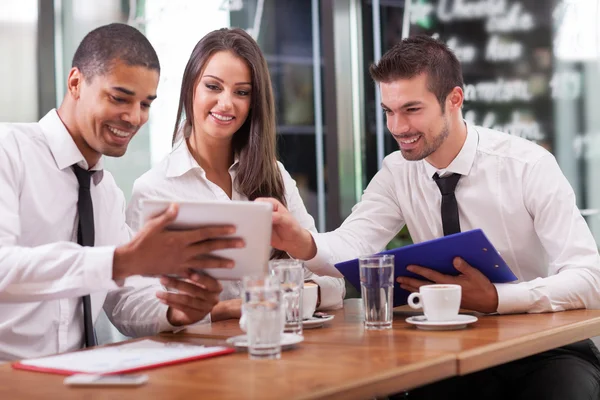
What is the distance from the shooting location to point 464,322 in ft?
6.45

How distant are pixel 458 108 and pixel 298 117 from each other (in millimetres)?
1825

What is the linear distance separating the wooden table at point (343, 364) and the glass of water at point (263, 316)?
37 millimetres

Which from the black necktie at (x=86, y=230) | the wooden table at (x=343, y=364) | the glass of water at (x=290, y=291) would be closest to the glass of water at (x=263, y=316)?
the wooden table at (x=343, y=364)

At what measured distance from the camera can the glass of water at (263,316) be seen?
5.24ft

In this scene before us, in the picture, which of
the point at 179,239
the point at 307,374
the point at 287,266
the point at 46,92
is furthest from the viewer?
the point at 46,92

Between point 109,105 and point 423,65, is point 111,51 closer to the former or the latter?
point 109,105

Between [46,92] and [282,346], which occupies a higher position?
[46,92]

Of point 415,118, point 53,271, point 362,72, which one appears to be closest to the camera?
point 53,271

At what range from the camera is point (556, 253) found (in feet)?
8.28

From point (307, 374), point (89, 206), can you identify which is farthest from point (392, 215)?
point (307, 374)

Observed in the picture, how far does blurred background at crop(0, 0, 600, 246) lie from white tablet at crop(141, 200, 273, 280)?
2179 mm

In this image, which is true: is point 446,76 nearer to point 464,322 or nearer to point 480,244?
point 480,244

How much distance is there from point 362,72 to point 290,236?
2298mm

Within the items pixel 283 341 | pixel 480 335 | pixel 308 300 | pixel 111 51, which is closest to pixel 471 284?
pixel 480 335
